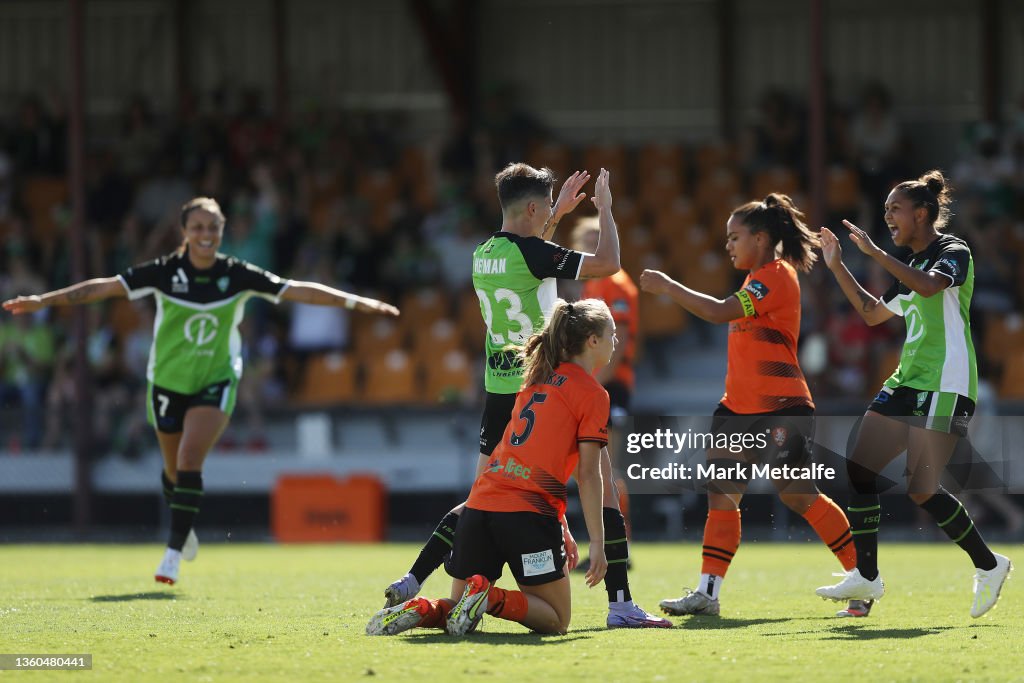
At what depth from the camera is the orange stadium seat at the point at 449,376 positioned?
16922 mm

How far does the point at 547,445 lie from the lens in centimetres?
683

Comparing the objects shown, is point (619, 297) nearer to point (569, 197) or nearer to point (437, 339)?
point (569, 197)

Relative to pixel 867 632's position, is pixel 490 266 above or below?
above

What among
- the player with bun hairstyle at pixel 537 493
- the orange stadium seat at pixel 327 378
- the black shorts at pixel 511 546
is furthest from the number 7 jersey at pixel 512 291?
the orange stadium seat at pixel 327 378

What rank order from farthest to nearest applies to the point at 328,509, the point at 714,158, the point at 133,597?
the point at 714,158, the point at 328,509, the point at 133,597

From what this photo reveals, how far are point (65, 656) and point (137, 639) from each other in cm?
59

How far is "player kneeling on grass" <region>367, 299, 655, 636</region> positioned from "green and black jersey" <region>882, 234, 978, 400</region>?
5.85 ft

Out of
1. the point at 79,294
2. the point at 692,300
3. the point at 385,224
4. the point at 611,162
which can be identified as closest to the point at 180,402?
the point at 79,294

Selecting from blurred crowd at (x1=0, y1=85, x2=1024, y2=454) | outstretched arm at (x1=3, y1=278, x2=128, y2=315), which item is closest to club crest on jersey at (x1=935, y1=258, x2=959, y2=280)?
outstretched arm at (x1=3, y1=278, x2=128, y2=315)

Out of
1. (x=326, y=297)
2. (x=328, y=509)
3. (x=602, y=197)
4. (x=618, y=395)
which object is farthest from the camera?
(x=328, y=509)

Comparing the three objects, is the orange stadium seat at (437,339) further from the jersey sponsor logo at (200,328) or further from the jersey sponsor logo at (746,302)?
the jersey sponsor logo at (746,302)

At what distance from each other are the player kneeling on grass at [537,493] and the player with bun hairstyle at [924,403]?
1537 millimetres

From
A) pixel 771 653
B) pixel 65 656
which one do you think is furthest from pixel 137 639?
pixel 771 653

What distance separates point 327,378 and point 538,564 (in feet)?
36.8
